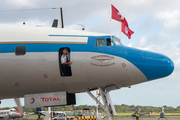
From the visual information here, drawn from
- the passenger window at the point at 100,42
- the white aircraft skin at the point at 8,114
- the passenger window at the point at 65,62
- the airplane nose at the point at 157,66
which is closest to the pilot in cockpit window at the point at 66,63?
the passenger window at the point at 65,62

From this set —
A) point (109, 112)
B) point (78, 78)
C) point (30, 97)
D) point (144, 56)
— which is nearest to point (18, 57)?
point (30, 97)

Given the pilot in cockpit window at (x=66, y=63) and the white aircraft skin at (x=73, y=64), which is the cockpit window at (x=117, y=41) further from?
the pilot in cockpit window at (x=66, y=63)

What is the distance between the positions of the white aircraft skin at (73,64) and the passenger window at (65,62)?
0.14 meters

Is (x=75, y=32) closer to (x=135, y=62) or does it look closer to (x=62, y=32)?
(x=62, y=32)

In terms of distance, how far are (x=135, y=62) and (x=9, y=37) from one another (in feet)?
19.6

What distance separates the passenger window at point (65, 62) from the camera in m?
10.6

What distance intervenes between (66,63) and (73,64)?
316 millimetres

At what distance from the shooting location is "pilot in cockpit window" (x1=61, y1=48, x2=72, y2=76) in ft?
34.8

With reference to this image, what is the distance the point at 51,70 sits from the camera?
10633 mm

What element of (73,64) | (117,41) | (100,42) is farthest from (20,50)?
(117,41)

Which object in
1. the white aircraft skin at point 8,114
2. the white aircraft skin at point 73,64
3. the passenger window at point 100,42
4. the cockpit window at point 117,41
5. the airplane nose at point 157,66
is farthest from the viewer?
the white aircraft skin at point 8,114

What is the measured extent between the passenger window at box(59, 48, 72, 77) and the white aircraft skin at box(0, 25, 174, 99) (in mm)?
142

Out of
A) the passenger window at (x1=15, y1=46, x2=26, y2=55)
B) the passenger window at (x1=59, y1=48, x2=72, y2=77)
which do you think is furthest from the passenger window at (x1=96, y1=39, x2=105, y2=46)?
the passenger window at (x1=15, y1=46, x2=26, y2=55)

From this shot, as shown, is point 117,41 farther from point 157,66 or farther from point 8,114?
point 8,114
